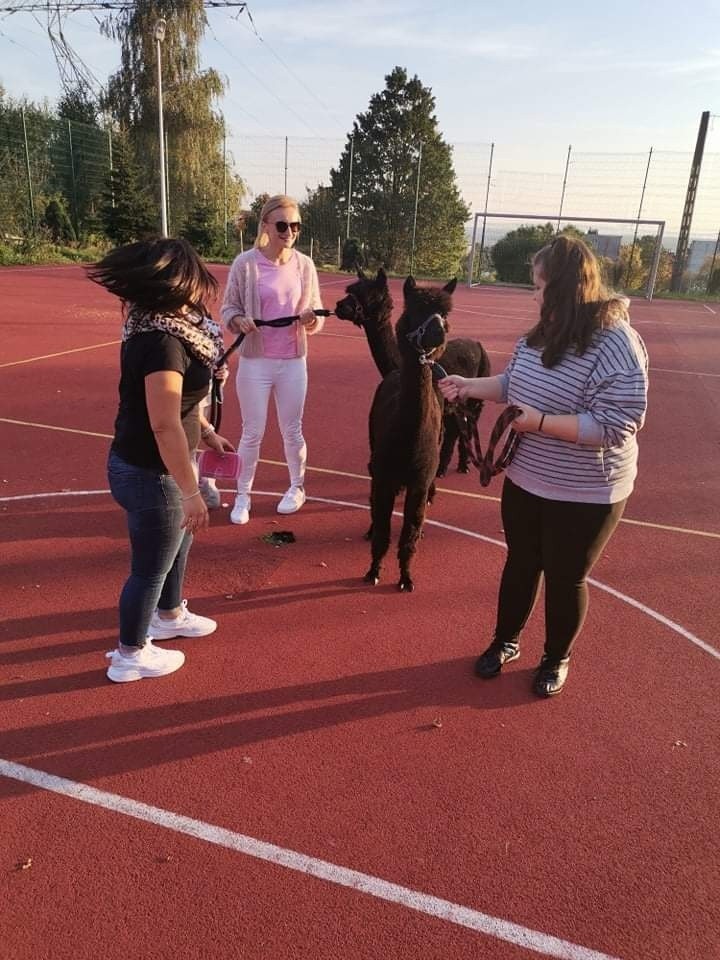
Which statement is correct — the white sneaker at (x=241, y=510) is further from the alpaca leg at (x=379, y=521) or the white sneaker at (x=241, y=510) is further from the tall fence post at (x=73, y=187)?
the tall fence post at (x=73, y=187)

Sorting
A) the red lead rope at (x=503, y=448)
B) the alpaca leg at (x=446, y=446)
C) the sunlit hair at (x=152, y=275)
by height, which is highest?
the sunlit hair at (x=152, y=275)

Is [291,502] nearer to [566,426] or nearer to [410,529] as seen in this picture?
[410,529]

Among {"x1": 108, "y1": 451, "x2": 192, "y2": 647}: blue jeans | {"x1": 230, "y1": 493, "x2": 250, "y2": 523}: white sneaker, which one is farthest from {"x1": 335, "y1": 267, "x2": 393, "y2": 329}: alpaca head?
{"x1": 108, "y1": 451, "x2": 192, "y2": 647}: blue jeans

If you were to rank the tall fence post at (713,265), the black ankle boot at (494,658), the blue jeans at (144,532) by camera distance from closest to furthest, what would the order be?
the blue jeans at (144,532), the black ankle boot at (494,658), the tall fence post at (713,265)

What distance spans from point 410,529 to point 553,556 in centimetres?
118

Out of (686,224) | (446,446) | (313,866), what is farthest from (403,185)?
(313,866)

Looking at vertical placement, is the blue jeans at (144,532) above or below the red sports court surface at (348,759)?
above

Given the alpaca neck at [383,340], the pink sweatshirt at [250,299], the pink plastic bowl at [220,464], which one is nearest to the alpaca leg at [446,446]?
the alpaca neck at [383,340]

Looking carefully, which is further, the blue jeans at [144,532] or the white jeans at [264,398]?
the white jeans at [264,398]

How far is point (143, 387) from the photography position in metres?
2.44

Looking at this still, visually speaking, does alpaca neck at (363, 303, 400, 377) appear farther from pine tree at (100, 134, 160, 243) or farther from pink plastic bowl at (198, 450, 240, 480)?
pine tree at (100, 134, 160, 243)

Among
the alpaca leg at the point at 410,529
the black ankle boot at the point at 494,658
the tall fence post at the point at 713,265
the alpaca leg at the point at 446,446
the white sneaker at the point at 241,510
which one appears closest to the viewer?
the black ankle boot at the point at 494,658

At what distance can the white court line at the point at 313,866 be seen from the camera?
2.03 metres

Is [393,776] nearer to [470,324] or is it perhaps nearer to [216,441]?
[216,441]
